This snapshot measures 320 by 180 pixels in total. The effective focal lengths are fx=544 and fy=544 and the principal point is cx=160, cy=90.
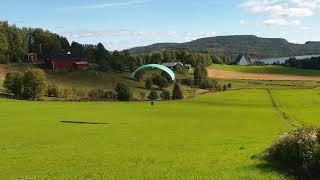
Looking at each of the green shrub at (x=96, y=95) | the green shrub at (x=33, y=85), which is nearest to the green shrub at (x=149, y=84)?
the green shrub at (x=96, y=95)

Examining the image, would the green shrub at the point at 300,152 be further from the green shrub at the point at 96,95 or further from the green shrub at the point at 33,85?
the green shrub at the point at 96,95

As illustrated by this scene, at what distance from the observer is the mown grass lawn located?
25609mm

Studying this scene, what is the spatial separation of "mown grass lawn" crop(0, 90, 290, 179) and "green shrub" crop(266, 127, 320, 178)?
0.93 metres

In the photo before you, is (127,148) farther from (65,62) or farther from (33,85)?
(65,62)

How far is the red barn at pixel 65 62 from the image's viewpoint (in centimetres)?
17950

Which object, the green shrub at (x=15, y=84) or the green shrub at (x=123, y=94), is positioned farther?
the green shrub at (x=123, y=94)

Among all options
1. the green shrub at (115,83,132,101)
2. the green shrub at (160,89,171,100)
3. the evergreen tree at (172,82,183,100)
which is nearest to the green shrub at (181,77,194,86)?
the green shrub at (160,89,171,100)

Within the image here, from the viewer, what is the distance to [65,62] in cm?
18150

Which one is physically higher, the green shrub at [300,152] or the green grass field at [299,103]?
the green shrub at [300,152]

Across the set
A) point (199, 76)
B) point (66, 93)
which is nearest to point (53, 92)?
point (66, 93)

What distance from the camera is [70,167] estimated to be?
28.0 meters

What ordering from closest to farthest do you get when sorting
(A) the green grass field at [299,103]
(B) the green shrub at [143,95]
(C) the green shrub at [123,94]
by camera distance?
(A) the green grass field at [299,103]
(C) the green shrub at [123,94]
(B) the green shrub at [143,95]

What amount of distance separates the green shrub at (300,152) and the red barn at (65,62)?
15560 centimetres

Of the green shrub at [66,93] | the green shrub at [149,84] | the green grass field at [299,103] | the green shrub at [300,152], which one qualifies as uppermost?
the green shrub at [300,152]
